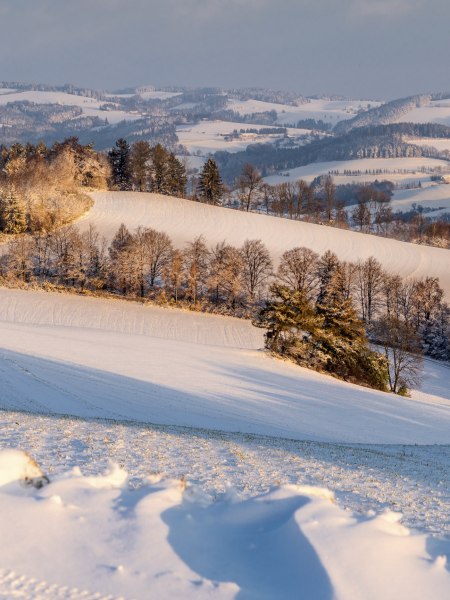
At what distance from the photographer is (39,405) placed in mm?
24562

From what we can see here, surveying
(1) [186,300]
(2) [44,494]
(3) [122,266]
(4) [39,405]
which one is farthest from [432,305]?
(2) [44,494]

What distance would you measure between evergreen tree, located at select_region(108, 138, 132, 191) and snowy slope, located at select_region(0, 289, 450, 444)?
7226 centimetres

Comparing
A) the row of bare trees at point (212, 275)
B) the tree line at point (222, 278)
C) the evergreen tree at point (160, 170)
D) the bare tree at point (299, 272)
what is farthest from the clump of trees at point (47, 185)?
the bare tree at point (299, 272)

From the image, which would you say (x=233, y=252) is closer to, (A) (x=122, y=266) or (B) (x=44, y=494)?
(A) (x=122, y=266)

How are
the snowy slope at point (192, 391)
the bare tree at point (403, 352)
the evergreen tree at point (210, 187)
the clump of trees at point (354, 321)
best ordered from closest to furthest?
the snowy slope at point (192, 391), the clump of trees at point (354, 321), the bare tree at point (403, 352), the evergreen tree at point (210, 187)

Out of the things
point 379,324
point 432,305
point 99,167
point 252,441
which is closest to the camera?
point 252,441

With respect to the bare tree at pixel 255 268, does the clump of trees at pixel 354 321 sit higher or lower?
lower

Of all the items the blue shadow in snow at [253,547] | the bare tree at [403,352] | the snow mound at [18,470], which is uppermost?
the snow mound at [18,470]

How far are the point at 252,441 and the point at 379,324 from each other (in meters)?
45.1

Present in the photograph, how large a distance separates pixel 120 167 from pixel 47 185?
2849cm

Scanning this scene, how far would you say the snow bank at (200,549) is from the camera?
6.41 meters

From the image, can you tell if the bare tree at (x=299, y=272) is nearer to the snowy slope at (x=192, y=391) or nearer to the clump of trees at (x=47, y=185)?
the snowy slope at (x=192, y=391)

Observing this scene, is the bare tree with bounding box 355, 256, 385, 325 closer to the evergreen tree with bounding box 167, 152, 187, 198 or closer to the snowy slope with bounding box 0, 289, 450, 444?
the snowy slope with bounding box 0, 289, 450, 444

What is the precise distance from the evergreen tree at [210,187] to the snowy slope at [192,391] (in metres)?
69.1
